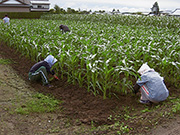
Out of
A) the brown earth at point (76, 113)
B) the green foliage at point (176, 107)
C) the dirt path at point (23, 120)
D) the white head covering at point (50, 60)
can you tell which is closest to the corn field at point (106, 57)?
the white head covering at point (50, 60)

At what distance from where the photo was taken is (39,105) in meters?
4.52

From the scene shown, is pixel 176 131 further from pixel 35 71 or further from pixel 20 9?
pixel 20 9

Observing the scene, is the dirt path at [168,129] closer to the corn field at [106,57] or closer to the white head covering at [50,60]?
the corn field at [106,57]

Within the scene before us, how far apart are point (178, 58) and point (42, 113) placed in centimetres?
374

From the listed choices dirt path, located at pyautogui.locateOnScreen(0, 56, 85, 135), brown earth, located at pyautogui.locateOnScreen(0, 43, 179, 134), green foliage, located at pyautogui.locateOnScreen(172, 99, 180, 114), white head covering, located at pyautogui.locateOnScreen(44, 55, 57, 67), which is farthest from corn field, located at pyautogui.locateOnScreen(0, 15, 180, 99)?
dirt path, located at pyautogui.locateOnScreen(0, 56, 85, 135)

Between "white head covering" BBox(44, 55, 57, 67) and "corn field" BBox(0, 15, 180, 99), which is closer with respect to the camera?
"corn field" BBox(0, 15, 180, 99)

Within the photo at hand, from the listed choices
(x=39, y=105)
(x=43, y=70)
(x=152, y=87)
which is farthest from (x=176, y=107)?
(x=43, y=70)

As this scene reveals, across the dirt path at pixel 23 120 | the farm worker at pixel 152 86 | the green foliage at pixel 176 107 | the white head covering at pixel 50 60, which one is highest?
the white head covering at pixel 50 60

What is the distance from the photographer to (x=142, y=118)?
384 centimetres

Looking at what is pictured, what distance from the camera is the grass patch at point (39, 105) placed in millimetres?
4312

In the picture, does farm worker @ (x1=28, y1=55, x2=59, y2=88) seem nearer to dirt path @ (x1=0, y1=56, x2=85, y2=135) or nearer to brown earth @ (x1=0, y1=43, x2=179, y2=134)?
brown earth @ (x1=0, y1=43, x2=179, y2=134)

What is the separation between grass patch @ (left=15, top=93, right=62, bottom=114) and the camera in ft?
14.1

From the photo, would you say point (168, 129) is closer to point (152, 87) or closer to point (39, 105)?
point (152, 87)

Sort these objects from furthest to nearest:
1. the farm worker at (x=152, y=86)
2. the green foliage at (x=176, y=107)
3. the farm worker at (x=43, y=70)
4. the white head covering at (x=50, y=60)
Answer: the white head covering at (x=50, y=60) → the farm worker at (x=43, y=70) → the farm worker at (x=152, y=86) → the green foliage at (x=176, y=107)
